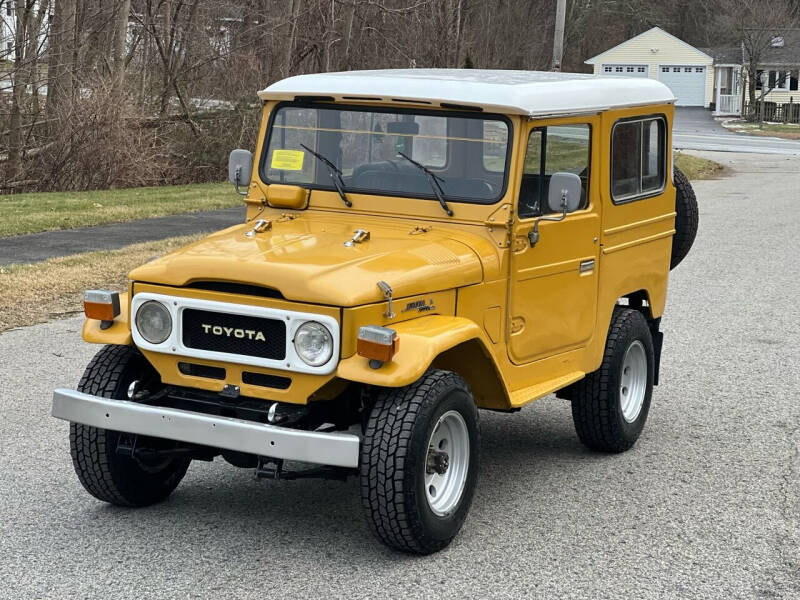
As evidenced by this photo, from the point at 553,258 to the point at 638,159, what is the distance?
3.76 ft

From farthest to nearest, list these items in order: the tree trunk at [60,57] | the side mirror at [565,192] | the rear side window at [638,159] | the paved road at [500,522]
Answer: the tree trunk at [60,57], the rear side window at [638,159], the side mirror at [565,192], the paved road at [500,522]

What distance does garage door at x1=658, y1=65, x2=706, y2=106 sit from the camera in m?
74.6

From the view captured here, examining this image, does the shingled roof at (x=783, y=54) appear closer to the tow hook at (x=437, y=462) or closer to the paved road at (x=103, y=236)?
the paved road at (x=103, y=236)

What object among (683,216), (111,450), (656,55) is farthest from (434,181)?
(656,55)

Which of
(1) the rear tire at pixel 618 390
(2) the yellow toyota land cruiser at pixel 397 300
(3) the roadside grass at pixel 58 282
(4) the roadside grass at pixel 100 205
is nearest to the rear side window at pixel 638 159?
(2) the yellow toyota land cruiser at pixel 397 300

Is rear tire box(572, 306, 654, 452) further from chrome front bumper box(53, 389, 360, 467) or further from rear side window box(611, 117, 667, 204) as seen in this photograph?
chrome front bumper box(53, 389, 360, 467)

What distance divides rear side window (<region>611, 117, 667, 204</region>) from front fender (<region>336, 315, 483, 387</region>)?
191cm

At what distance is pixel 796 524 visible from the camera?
221 inches

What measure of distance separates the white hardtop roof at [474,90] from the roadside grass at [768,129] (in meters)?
44.7

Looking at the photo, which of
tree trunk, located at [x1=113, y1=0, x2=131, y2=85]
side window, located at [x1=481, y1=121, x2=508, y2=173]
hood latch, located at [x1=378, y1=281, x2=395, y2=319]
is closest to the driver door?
side window, located at [x1=481, y1=121, x2=508, y2=173]

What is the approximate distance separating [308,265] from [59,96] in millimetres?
16553

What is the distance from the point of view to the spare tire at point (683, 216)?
24.9ft

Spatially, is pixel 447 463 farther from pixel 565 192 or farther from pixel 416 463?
pixel 565 192

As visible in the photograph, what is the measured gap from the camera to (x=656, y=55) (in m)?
74.3
